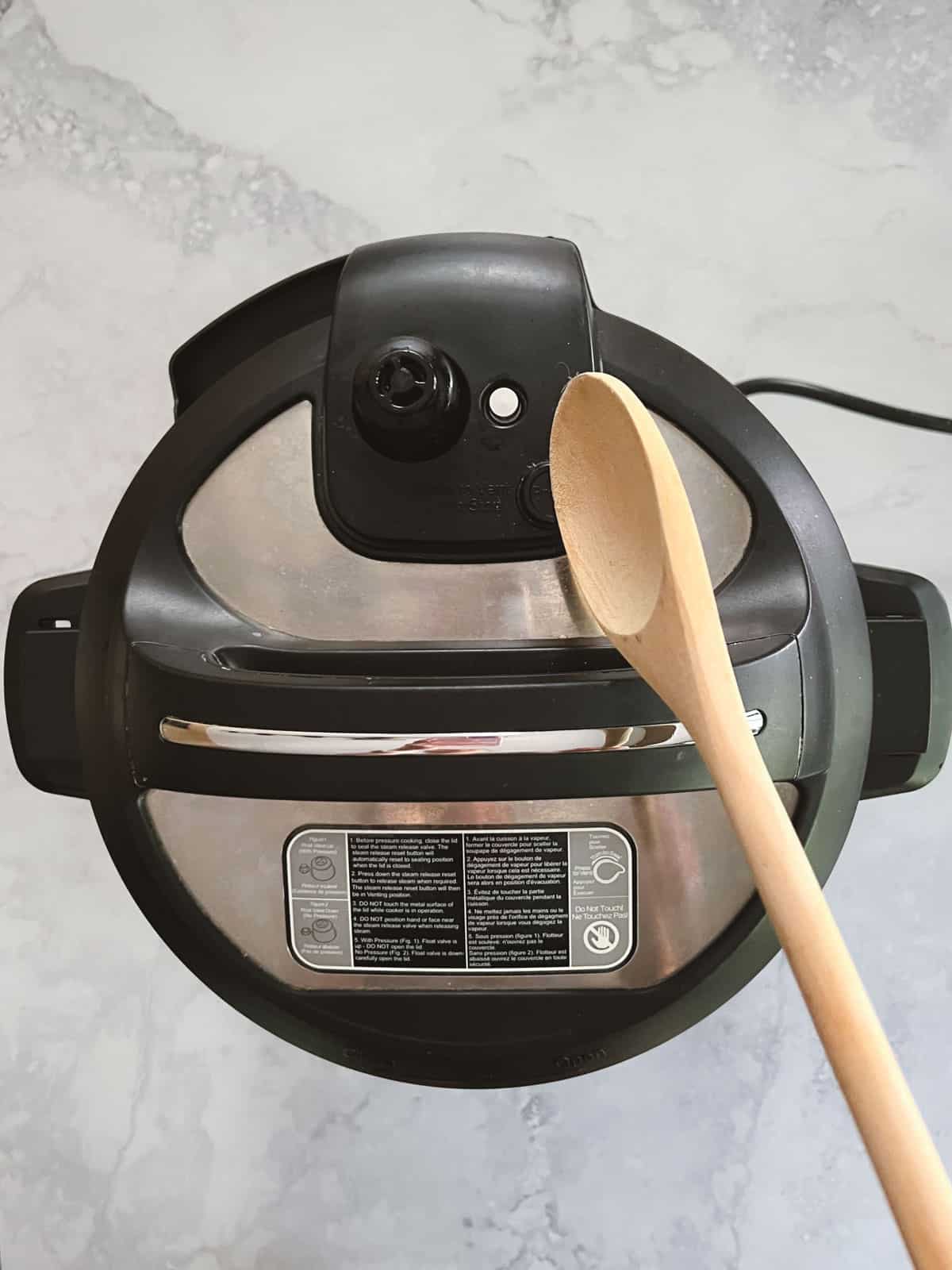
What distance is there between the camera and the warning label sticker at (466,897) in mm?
378

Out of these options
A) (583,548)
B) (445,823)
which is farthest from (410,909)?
(583,548)

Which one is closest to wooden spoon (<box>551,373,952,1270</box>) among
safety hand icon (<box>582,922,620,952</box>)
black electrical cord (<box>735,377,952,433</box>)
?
safety hand icon (<box>582,922,620,952</box>)

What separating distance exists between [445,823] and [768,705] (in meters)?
0.12

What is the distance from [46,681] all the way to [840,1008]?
34cm

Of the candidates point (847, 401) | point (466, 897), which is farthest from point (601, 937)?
point (847, 401)

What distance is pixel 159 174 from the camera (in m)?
0.56

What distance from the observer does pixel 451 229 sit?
55 centimetres

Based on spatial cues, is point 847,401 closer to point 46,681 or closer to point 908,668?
point 908,668

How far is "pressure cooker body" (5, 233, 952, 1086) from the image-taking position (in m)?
0.37

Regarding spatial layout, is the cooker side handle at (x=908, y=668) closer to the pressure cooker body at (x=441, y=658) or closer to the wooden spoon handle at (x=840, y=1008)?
the pressure cooker body at (x=441, y=658)

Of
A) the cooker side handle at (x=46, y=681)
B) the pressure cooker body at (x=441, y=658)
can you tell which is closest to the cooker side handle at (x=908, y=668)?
the pressure cooker body at (x=441, y=658)

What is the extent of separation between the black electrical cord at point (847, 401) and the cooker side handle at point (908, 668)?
14 cm

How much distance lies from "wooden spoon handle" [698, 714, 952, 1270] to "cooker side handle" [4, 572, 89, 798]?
10.8 inches

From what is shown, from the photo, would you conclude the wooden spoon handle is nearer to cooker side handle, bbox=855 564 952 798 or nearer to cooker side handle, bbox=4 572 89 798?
cooker side handle, bbox=855 564 952 798
